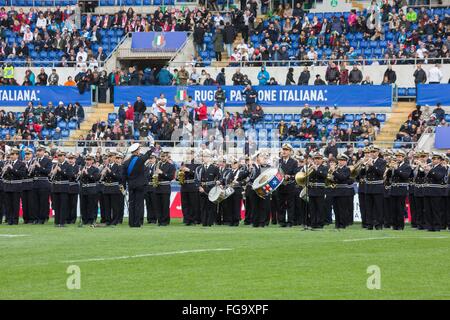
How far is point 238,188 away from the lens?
30.2 meters

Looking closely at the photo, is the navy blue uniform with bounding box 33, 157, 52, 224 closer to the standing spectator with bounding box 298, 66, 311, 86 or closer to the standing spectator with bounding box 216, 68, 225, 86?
the standing spectator with bounding box 216, 68, 225, 86

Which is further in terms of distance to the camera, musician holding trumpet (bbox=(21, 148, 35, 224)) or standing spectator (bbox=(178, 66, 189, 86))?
standing spectator (bbox=(178, 66, 189, 86))

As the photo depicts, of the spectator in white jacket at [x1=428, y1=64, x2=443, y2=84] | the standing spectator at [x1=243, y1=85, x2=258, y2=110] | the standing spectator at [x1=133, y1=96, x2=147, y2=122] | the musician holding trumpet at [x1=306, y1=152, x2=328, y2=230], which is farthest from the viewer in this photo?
the standing spectator at [x1=133, y1=96, x2=147, y2=122]

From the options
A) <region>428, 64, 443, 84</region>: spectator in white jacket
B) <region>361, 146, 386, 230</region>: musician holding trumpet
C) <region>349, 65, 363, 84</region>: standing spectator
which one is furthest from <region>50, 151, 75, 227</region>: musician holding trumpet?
<region>428, 64, 443, 84</region>: spectator in white jacket

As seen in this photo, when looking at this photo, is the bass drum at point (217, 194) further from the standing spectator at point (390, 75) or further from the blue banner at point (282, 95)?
the standing spectator at point (390, 75)

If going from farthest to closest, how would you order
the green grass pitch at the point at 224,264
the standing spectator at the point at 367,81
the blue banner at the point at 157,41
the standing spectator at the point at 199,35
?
the blue banner at the point at 157,41 < the standing spectator at the point at 199,35 < the standing spectator at the point at 367,81 < the green grass pitch at the point at 224,264

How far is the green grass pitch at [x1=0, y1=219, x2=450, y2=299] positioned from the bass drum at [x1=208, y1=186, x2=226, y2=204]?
360cm

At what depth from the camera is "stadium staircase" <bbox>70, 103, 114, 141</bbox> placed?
45.3 metres

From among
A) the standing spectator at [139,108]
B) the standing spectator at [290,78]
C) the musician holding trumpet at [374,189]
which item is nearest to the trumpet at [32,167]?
the musician holding trumpet at [374,189]

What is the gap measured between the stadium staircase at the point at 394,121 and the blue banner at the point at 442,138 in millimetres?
2146

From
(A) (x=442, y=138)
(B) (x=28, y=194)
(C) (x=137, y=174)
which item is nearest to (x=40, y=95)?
(B) (x=28, y=194)

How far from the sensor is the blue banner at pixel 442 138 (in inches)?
1494

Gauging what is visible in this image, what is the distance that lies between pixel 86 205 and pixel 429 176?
8.82 meters

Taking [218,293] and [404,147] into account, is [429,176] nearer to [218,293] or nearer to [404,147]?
[404,147]
